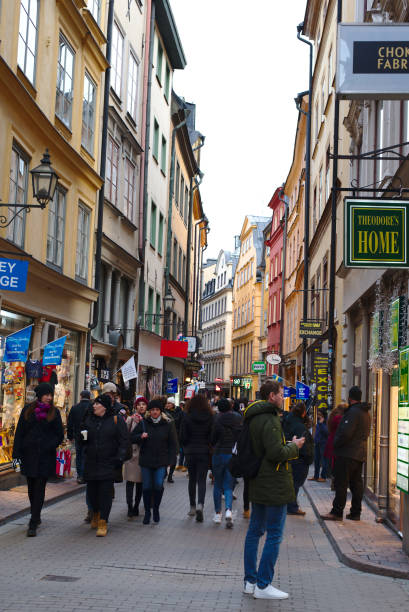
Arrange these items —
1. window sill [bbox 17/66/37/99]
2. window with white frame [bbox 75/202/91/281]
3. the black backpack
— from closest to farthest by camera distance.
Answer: the black backpack, window sill [bbox 17/66/37/99], window with white frame [bbox 75/202/91/281]

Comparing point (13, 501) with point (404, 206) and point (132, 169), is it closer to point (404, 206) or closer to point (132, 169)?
point (404, 206)

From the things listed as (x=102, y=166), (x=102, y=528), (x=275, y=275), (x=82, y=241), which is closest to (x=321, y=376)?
(x=82, y=241)

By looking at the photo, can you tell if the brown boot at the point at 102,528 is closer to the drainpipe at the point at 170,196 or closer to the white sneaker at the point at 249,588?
the white sneaker at the point at 249,588

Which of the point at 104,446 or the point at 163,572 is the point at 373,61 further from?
the point at 163,572

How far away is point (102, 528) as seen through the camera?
10.4 meters

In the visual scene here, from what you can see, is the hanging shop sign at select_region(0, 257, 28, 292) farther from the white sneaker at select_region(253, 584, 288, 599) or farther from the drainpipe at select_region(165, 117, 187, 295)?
the drainpipe at select_region(165, 117, 187, 295)

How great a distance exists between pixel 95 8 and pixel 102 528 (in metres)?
14.4

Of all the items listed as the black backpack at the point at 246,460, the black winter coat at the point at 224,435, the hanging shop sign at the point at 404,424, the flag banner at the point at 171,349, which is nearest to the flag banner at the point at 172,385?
the flag banner at the point at 171,349

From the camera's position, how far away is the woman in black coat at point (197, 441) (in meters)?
12.7

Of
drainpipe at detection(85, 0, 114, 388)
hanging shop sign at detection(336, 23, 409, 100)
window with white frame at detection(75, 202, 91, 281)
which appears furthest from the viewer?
drainpipe at detection(85, 0, 114, 388)

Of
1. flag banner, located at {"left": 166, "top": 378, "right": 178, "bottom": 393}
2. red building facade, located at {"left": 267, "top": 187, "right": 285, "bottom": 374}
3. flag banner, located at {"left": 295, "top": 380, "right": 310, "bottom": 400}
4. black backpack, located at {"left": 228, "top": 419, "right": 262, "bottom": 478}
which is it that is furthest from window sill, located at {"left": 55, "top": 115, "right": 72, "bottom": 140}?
red building facade, located at {"left": 267, "top": 187, "right": 285, "bottom": 374}

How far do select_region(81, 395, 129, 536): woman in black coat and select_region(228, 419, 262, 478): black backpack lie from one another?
11.0ft

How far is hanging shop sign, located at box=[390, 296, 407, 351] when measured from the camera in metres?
11.2

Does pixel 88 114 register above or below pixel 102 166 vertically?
above
